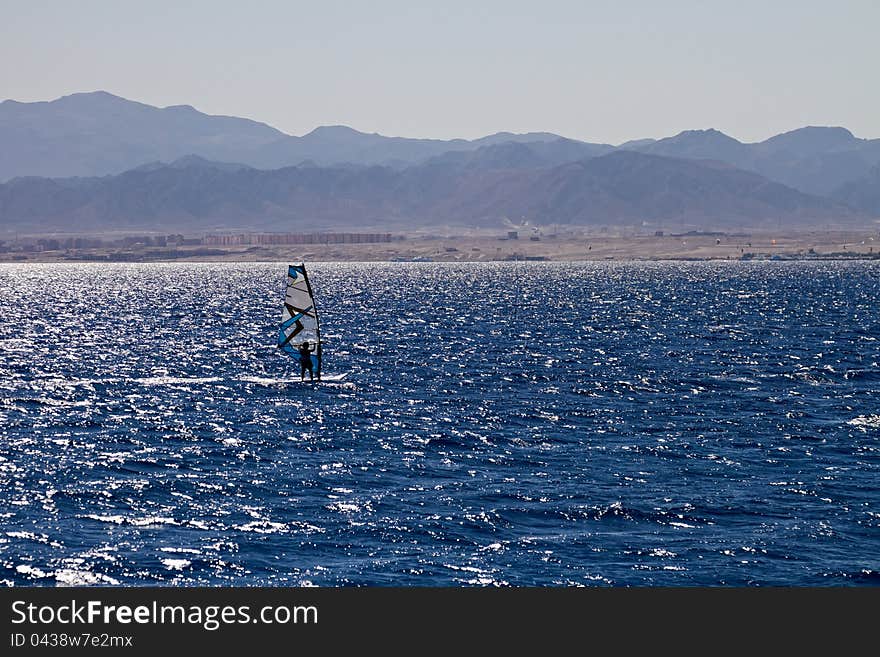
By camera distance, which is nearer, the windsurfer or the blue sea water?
the blue sea water

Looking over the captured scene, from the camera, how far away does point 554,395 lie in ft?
333

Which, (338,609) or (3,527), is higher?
(338,609)

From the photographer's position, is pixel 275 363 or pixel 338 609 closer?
pixel 338 609

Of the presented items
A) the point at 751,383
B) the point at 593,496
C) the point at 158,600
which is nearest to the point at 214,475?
the point at 593,496

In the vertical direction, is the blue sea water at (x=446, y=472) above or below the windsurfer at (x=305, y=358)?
below

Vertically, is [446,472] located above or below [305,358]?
below

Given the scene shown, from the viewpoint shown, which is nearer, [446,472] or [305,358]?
[446,472]

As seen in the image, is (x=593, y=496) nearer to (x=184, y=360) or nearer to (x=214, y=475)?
(x=214, y=475)

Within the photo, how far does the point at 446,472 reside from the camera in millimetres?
68625

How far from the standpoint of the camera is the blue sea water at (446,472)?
50188mm

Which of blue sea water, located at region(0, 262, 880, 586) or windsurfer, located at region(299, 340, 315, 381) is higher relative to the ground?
windsurfer, located at region(299, 340, 315, 381)

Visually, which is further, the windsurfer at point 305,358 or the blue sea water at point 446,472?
the windsurfer at point 305,358

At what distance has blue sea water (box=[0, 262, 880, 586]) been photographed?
165 ft

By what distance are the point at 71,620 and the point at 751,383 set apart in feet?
283
